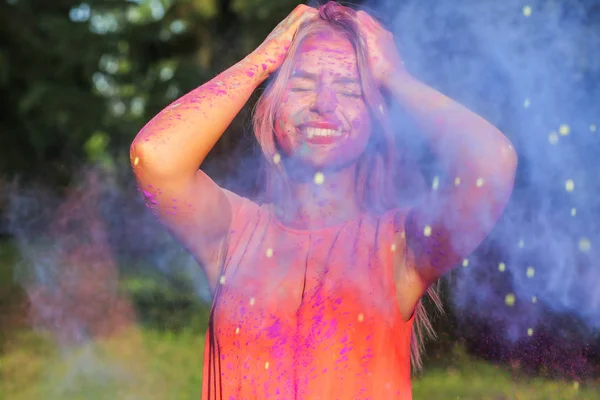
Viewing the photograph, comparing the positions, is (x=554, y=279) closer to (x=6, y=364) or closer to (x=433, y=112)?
(x=433, y=112)

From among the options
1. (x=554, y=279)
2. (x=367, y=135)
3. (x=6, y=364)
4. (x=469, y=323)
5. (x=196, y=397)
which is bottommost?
(x=6, y=364)

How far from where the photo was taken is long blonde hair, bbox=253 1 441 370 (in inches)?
85.7

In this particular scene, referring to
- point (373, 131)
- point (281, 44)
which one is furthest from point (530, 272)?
point (281, 44)

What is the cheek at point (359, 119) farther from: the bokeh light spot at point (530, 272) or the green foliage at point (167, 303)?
the green foliage at point (167, 303)

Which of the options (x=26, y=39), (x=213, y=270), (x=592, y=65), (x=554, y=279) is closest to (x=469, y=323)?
(x=554, y=279)

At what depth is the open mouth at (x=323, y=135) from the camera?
2.12 m

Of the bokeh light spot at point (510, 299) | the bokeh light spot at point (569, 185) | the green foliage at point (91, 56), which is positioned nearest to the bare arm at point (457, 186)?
the bokeh light spot at point (569, 185)

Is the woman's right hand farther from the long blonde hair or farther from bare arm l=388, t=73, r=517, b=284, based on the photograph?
bare arm l=388, t=73, r=517, b=284

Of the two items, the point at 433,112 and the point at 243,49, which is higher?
the point at 433,112

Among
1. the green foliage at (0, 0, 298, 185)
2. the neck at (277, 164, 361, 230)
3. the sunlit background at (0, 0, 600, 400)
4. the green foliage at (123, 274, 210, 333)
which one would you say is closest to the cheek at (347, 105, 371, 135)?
the neck at (277, 164, 361, 230)

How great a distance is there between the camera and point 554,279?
4426 millimetres

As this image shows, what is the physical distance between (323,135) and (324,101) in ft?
0.28

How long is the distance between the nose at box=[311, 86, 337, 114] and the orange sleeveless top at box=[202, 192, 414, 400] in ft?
1.00

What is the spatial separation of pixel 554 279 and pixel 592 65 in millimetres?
1129
